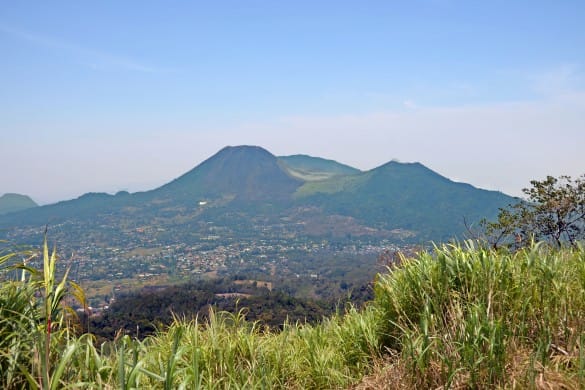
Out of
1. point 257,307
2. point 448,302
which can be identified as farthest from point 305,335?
point 257,307

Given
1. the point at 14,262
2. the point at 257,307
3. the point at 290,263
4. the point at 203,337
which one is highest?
the point at 14,262

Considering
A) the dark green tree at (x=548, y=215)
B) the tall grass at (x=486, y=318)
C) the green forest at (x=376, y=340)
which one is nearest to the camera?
the green forest at (x=376, y=340)

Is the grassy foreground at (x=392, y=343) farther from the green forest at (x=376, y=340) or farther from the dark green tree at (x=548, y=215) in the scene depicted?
the dark green tree at (x=548, y=215)

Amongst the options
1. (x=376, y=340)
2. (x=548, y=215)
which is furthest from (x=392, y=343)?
(x=548, y=215)

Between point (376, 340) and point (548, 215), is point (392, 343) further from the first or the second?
point (548, 215)

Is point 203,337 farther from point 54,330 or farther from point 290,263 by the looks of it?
point 290,263

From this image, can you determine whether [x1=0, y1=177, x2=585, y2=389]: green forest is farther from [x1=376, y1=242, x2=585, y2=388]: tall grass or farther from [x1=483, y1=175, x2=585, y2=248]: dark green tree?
[x1=483, y1=175, x2=585, y2=248]: dark green tree

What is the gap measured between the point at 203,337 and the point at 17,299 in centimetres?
179

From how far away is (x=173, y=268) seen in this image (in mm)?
144750

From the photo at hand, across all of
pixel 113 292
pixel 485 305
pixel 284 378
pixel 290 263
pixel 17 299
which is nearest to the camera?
pixel 17 299

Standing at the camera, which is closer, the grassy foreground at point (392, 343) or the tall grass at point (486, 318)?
the grassy foreground at point (392, 343)

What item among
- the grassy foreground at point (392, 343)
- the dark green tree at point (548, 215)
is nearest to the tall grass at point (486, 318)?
the grassy foreground at point (392, 343)

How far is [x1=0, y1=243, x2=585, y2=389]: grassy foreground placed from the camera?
2.80 meters

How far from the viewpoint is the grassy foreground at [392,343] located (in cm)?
280
